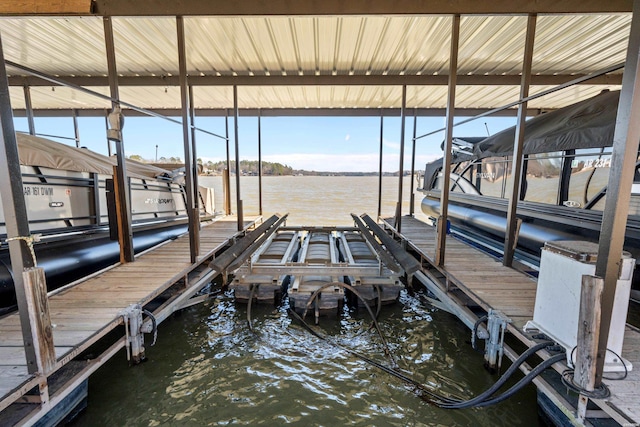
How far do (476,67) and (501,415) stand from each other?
5382 millimetres

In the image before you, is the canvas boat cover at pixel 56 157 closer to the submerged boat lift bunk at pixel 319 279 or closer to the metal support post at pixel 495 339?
the submerged boat lift bunk at pixel 319 279

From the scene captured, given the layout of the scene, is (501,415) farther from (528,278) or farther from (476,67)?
(476,67)

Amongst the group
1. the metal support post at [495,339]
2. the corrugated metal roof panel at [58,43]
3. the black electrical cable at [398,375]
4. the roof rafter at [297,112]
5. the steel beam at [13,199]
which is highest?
the corrugated metal roof panel at [58,43]

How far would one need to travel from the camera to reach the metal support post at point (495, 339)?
8.49 feet

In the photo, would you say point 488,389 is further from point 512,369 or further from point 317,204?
point 317,204

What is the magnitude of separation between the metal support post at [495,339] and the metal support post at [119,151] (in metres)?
4.50

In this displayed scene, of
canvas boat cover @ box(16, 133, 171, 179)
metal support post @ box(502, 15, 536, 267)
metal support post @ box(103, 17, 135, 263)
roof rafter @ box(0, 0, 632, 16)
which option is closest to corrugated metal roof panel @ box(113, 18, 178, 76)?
metal support post @ box(103, 17, 135, 263)

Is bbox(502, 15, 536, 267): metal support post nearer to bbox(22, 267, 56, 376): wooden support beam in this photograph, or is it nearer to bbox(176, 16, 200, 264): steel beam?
bbox(176, 16, 200, 264): steel beam

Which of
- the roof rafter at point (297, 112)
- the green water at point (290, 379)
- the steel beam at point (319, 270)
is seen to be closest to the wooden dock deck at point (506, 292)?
the green water at point (290, 379)

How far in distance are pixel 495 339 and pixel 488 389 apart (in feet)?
1.73

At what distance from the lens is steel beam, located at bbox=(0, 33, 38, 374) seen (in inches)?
61.1

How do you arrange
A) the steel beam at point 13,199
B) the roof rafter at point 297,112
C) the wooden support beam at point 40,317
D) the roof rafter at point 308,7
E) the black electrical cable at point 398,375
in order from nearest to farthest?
the steel beam at point 13,199
the wooden support beam at point 40,317
the black electrical cable at point 398,375
the roof rafter at point 308,7
the roof rafter at point 297,112

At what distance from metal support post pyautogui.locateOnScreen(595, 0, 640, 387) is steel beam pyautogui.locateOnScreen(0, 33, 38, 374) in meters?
3.14

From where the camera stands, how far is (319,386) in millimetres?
2783
